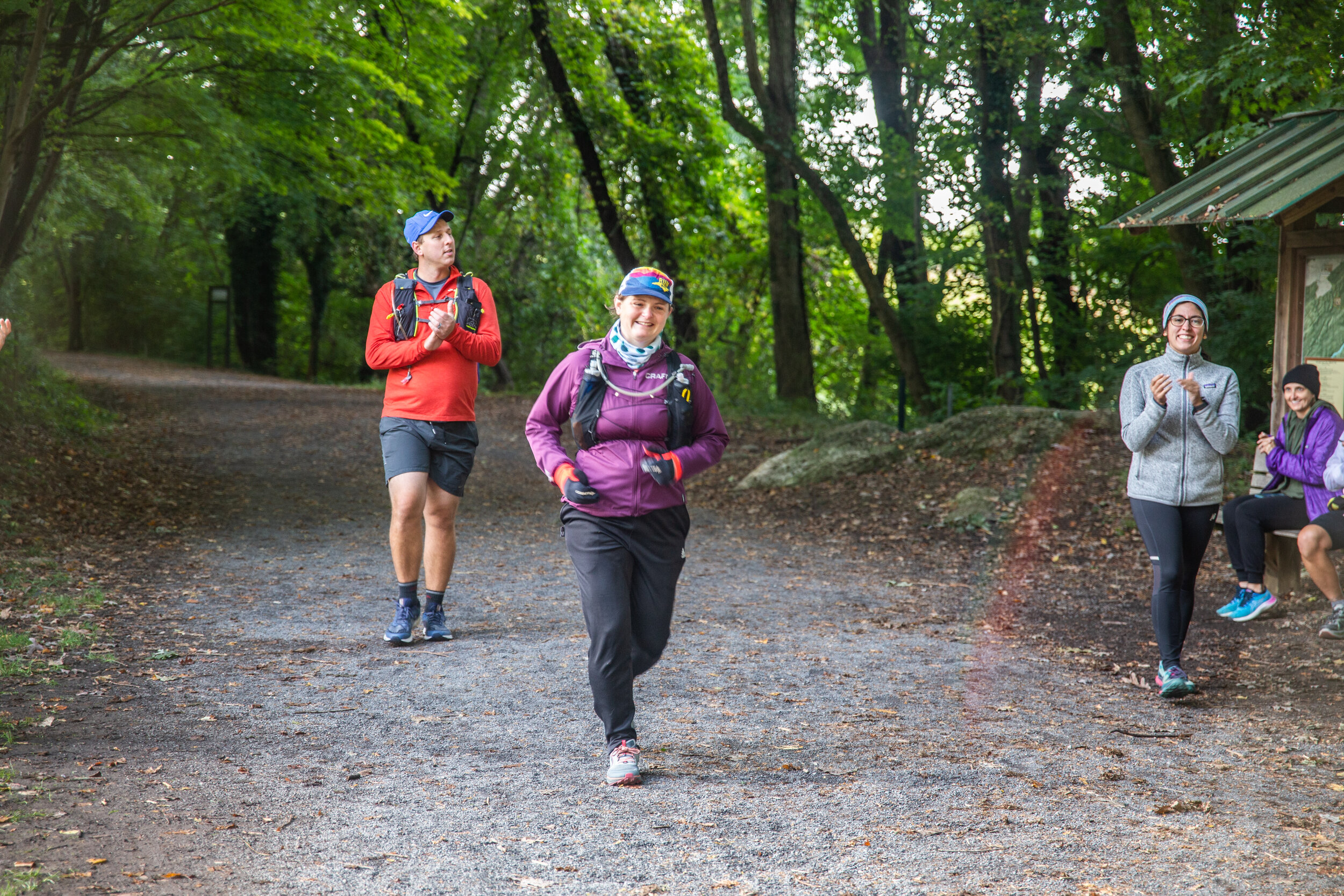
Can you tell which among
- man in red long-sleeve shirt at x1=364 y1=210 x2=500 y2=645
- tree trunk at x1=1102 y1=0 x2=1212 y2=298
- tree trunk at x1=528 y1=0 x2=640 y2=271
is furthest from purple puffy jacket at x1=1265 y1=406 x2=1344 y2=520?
tree trunk at x1=528 y1=0 x2=640 y2=271

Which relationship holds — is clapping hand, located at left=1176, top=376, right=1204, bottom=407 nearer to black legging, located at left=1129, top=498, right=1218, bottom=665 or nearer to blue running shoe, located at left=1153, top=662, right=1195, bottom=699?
black legging, located at left=1129, top=498, right=1218, bottom=665

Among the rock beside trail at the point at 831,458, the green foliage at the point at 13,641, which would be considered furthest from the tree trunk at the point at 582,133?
the green foliage at the point at 13,641

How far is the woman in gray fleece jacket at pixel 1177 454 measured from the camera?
217 inches

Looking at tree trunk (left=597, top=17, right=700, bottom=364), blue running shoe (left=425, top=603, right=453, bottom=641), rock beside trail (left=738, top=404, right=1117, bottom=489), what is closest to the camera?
blue running shoe (left=425, top=603, right=453, bottom=641)

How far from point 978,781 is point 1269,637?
12.4 ft

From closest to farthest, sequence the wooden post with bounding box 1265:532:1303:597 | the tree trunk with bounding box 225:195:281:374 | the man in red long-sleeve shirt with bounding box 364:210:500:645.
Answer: the man in red long-sleeve shirt with bounding box 364:210:500:645, the wooden post with bounding box 1265:532:1303:597, the tree trunk with bounding box 225:195:281:374

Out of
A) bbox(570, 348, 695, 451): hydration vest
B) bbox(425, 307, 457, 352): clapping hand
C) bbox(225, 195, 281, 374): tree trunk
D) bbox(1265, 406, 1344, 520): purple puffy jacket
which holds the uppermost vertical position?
bbox(225, 195, 281, 374): tree trunk

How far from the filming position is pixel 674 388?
436 cm

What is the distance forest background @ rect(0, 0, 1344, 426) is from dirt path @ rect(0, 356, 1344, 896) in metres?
4.99

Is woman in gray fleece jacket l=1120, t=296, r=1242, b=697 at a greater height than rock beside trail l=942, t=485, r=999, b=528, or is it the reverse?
woman in gray fleece jacket l=1120, t=296, r=1242, b=697

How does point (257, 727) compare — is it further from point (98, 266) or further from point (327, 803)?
point (98, 266)

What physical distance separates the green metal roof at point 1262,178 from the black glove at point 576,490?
4.73 metres

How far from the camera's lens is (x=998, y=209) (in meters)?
15.8

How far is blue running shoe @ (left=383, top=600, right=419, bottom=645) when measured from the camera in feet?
20.9
